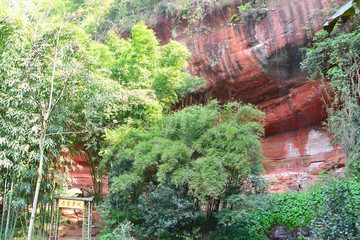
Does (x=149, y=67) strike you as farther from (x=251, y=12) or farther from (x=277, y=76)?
(x=277, y=76)

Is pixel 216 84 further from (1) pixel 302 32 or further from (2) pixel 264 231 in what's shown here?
(2) pixel 264 231

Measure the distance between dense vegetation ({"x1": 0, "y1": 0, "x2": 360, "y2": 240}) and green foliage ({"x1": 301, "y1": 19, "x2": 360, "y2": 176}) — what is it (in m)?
0.04

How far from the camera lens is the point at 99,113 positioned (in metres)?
8.05

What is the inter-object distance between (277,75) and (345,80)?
10.9 ft

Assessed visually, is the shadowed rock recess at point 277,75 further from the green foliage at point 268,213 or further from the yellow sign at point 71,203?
the yellow sign at point 71,203

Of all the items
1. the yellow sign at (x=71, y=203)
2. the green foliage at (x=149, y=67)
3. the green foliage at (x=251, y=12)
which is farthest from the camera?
the green foliage at (x=251, y=12)

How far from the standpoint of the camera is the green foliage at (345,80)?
8023 millimetres

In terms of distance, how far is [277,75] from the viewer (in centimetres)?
1171

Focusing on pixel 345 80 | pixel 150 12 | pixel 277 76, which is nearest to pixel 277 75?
pixel 277 76

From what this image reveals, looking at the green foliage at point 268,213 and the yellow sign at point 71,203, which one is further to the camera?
the green foliage at point 268,213

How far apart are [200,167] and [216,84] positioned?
6843mm

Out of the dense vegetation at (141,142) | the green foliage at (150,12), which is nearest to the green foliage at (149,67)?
the dense vegetation at (141,142)

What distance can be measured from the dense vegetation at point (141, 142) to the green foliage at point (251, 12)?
8.65ft

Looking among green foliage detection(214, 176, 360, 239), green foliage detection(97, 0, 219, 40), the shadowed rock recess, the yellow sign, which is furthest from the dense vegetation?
green foliage detection(97, 0, 219, 40)
